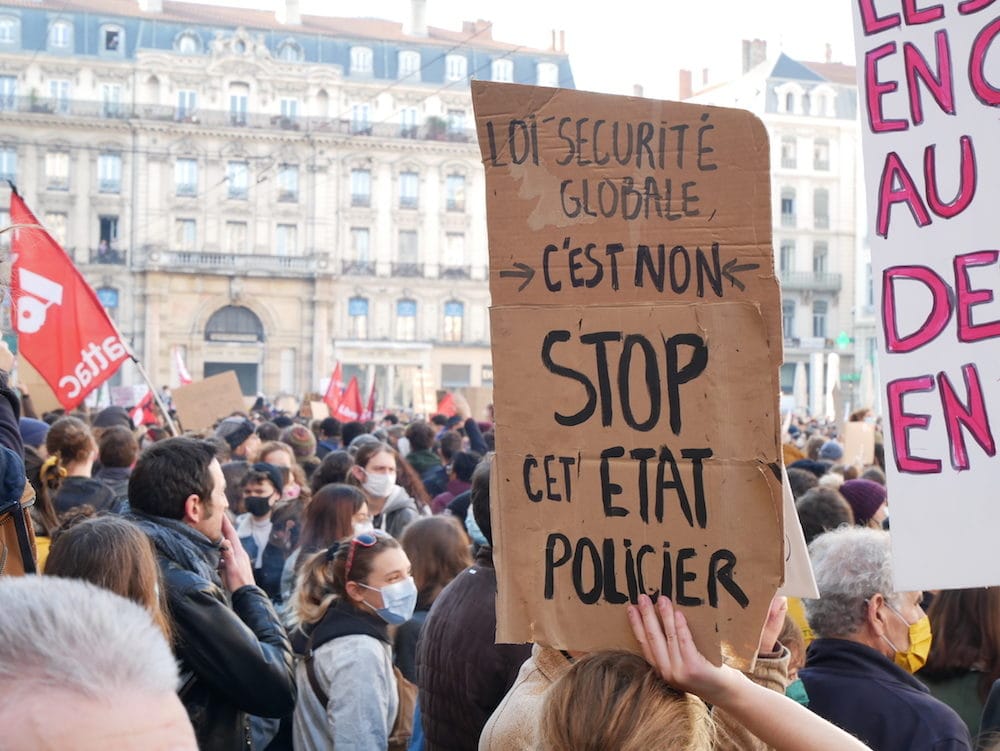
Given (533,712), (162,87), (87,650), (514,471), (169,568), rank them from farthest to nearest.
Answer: (162,87), (169,568), (533,712), (514,471), (87,650)

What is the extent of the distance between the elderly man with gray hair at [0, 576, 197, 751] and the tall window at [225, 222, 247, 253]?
4568cm

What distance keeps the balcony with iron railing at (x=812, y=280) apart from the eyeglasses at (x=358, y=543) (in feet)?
165

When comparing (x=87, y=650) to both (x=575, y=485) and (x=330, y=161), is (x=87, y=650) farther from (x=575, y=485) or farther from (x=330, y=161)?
(x=330, y=161)

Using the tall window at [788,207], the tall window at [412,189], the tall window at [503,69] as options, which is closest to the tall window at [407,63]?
the tall window at [503,69]

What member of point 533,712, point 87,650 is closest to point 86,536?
point 533,712

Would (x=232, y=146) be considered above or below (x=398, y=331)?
→ above

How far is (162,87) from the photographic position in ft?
149

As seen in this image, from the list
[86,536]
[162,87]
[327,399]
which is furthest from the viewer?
[162,87]

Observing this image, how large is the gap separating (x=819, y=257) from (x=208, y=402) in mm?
44641

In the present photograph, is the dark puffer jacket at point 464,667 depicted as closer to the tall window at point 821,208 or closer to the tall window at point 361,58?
the tall window at point 361,58

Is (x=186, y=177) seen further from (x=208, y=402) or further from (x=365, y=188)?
(x=208, y=402)

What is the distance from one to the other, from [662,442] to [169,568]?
165 cm

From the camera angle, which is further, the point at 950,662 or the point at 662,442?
the point at 950,662

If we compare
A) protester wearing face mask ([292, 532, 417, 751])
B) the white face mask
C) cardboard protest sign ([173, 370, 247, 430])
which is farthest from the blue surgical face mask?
cardboard protest sign ([173, 370, 247, 430])
